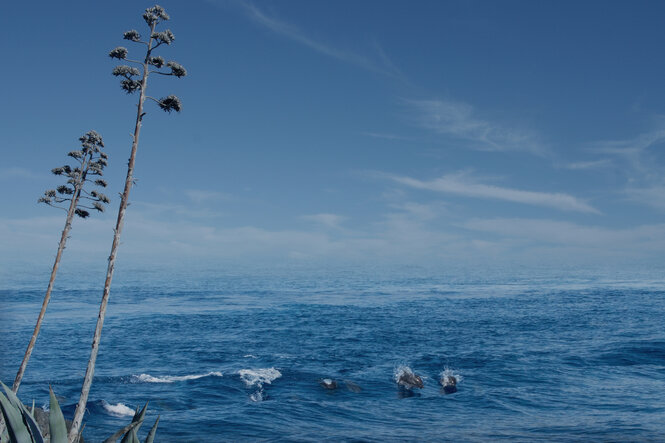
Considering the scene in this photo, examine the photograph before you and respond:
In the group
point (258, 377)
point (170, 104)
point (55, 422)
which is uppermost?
point (170, 104)

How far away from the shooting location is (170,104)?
17156 millimetres

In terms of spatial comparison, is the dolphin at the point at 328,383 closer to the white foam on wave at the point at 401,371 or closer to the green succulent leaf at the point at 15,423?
the white foam on wave at the point at 401,371

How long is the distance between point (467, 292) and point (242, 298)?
62455 millimetres

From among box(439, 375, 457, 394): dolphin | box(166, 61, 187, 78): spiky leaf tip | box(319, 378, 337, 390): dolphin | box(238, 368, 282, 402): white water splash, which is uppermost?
box(166, 61, 187, 78): spiky leaf tip

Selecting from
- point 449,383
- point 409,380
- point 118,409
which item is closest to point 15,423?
point 118,409

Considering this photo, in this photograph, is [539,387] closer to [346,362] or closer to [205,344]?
[346,362]

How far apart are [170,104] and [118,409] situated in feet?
85.6

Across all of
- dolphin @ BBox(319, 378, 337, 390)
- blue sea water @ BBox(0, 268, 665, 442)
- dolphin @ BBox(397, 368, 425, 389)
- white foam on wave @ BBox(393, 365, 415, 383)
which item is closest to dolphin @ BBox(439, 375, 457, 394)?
blue sea water @ BBox(0, 268, 665, 442)

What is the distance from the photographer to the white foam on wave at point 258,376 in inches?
1652

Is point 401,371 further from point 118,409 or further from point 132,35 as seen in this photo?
point 132,35

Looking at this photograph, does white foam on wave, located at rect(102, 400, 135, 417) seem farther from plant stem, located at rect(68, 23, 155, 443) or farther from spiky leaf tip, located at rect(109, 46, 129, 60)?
spiky leaf tip, located at rect(109, 46, 129, 60)

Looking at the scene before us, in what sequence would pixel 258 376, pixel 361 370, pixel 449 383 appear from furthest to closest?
1. pixel 361 370
2. pixel 258 376
3. pixel 449 383

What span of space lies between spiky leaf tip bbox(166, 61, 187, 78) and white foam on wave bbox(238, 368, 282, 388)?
30.2 metres

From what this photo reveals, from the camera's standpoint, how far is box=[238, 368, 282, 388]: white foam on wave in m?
42.0
